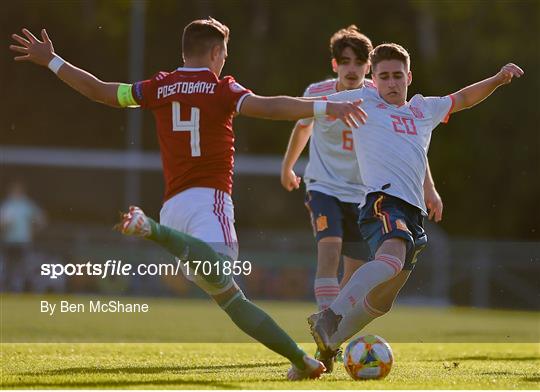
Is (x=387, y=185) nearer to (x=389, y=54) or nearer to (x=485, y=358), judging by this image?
(x=389, y=54)

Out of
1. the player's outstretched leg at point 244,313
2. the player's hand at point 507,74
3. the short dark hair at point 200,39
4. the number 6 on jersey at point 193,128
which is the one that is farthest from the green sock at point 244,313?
the player's hand at point 507,74

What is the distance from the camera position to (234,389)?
5918mm

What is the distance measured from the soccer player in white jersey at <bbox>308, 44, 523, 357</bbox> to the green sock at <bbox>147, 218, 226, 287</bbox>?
802 millimetres

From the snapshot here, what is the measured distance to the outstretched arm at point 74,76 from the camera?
6691 millimetres

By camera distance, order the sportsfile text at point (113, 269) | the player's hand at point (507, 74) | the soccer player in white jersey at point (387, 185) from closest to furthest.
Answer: the soccer player in white jersey at point (387, 185), the player's hand at point (507, 74), the sportsfile text at point (113, 269)

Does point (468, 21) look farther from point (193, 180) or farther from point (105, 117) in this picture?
point (193, 180)

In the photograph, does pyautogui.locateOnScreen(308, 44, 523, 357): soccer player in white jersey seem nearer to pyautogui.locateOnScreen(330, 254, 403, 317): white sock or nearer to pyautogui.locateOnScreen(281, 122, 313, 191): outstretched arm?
pyautogui.locateOnScreen(330, 254, 403, 317): white sock

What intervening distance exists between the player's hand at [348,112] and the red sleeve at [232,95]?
0.48 m

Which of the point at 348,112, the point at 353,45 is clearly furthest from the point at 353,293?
the point at 353,45

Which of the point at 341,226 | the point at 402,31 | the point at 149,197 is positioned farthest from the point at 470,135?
the point at 341,226

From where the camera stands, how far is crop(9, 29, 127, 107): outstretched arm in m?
6.69

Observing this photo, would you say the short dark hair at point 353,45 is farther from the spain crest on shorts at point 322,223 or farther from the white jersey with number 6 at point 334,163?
the spain crest on shorts at point 322,223

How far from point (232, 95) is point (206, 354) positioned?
2815 mm

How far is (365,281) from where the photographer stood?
6719 millimetres
